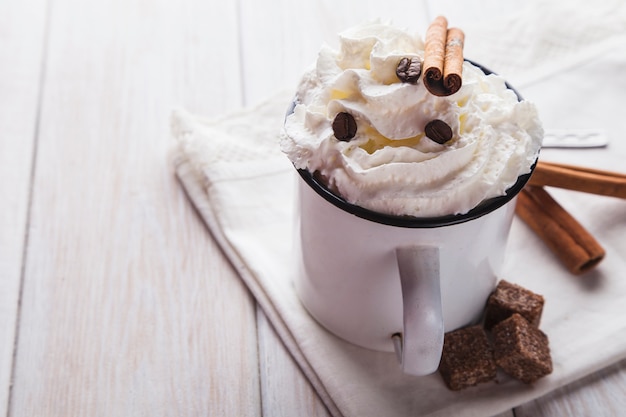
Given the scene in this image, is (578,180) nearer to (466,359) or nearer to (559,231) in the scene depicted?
(559,231)

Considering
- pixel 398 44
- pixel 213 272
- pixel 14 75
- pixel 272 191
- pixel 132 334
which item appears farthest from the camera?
pixel 14 75

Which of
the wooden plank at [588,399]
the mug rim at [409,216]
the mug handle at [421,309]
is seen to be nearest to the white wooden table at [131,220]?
the wooden plank at [588,399]

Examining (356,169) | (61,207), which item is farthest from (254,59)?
(356,169)

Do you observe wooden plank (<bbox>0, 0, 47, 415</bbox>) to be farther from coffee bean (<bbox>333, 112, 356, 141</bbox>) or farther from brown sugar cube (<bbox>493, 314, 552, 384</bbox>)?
brown sugar cube (<bbox>493, 314, 552, 384</bbox>)

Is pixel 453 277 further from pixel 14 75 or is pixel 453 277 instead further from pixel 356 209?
pixel 14 75

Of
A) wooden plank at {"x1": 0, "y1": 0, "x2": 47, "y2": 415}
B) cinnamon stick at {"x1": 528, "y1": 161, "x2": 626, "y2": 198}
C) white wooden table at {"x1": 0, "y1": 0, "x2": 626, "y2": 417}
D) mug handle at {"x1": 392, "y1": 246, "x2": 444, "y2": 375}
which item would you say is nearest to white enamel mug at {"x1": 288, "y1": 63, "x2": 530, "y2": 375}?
mug handle at {"x1": 392, "y1": 246, "x2": 444, "y2": 375}
